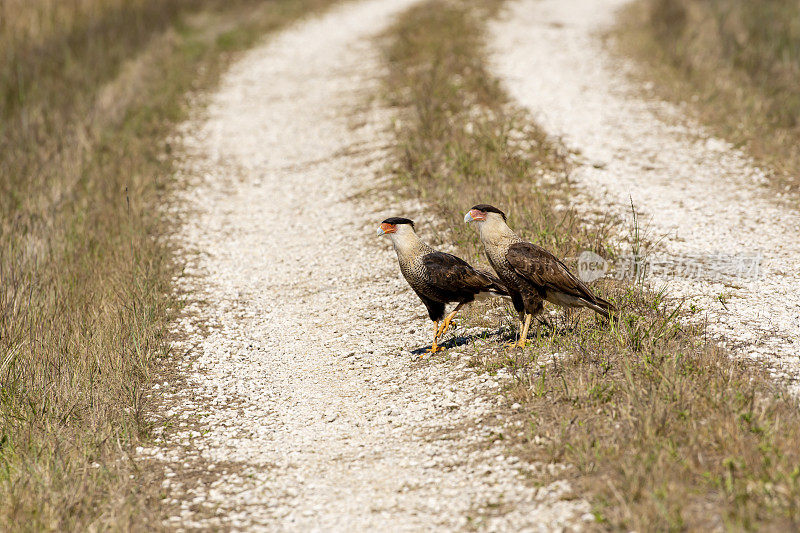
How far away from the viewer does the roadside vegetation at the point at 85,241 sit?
4742 mm

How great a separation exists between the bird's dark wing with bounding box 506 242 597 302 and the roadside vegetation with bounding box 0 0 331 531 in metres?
2.98

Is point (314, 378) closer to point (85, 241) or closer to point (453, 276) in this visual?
point (453, 276)

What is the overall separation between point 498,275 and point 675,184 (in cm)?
515

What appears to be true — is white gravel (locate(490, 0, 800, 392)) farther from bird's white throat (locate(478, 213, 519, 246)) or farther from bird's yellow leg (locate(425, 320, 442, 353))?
bird's yellow leg (locate(425, 320, 442, 353))

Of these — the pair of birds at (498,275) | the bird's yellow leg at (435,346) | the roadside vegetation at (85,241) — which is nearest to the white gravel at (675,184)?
the pair of birds at (498,275)

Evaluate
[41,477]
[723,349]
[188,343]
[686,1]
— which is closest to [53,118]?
[188,343]

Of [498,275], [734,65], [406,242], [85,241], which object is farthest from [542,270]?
[734,65]

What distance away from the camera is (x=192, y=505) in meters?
4.57

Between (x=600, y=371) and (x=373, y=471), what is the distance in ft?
5.72

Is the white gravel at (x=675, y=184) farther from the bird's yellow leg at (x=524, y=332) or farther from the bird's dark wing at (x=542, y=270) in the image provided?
the bird's yellow leg at (x=524, y=332)

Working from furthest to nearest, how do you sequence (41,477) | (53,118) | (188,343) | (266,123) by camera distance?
(266,123), (53,118), (188,343), (41,477)

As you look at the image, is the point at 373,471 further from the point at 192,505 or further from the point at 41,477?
the point at 41,477

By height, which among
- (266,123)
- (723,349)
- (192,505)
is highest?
(723,349)

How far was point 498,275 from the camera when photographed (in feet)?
18.7
